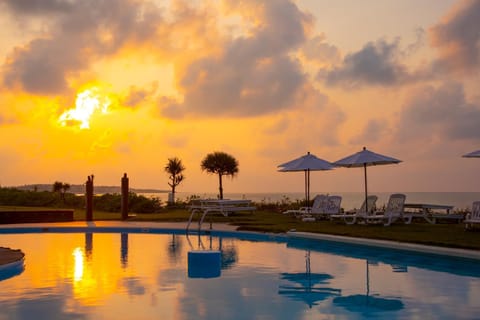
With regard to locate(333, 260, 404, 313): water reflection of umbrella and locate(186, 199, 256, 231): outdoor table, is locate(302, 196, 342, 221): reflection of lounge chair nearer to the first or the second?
locate(186, 199, 256, 231): outdoor table

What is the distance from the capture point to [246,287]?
7668 millimetres

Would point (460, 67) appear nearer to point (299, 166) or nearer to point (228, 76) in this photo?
point (299, 166)

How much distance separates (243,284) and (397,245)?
4.47 meters

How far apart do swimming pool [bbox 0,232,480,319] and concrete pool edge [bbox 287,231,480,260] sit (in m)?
0.15

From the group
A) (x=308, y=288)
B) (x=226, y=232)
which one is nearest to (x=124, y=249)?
(x=226, y=232)

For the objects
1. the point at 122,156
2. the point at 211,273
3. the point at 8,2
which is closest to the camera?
the point at 211,273

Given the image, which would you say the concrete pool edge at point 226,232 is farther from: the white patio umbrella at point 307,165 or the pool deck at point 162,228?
the white patio umbrella at point 307,165

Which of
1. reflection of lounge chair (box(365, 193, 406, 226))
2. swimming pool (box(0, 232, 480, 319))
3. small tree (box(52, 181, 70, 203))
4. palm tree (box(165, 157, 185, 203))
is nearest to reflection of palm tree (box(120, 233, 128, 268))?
swimming pool (box(0, 232, 480, 319))

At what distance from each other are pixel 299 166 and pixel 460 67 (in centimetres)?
653

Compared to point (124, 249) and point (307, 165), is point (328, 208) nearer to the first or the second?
point (307, 165)

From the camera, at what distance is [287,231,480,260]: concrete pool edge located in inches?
381

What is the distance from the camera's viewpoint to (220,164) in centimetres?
3128

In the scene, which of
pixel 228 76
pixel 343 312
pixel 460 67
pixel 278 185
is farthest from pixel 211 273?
pixel 278 185

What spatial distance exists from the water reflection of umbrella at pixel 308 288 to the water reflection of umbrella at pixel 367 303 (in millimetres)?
283
